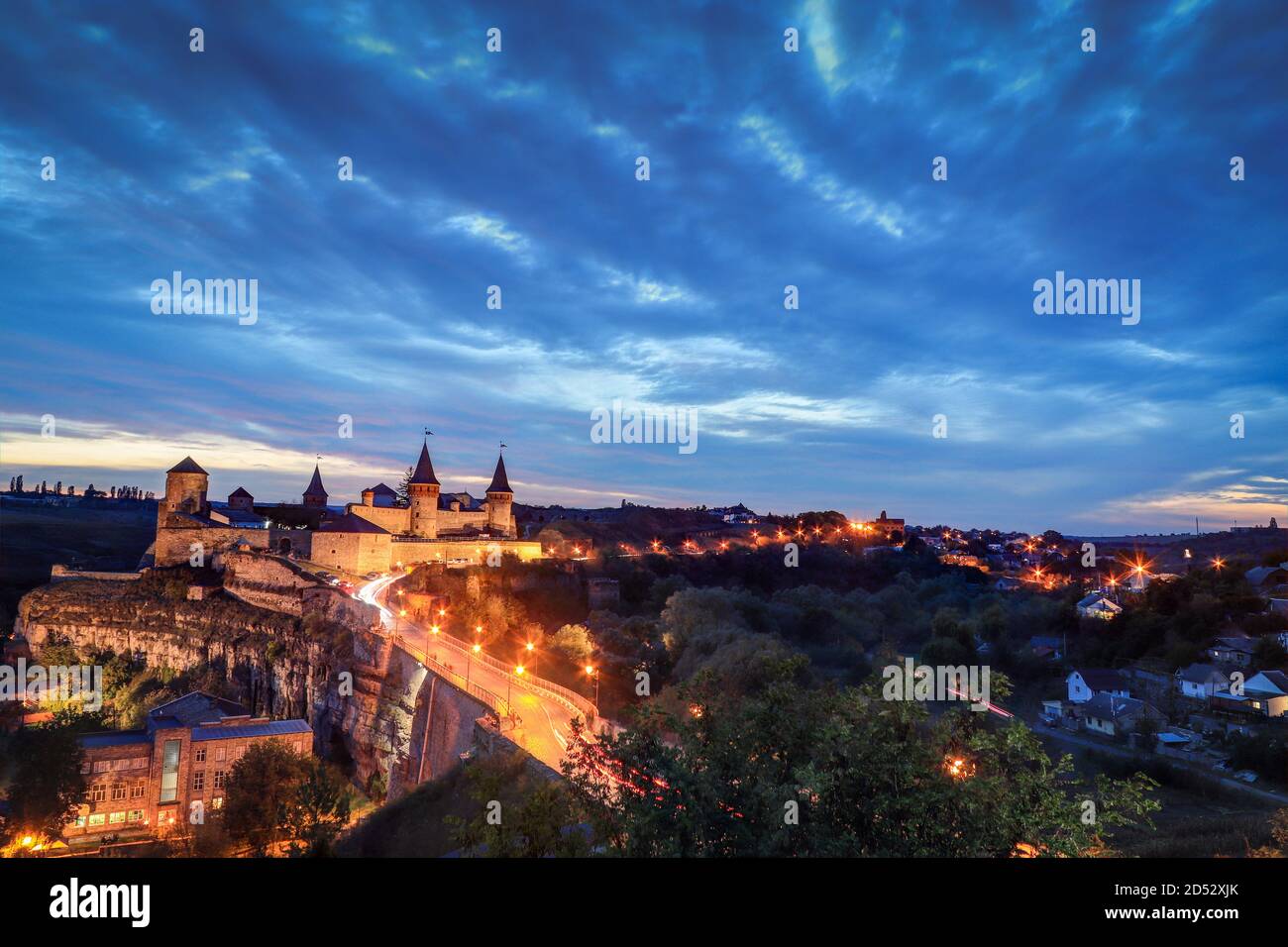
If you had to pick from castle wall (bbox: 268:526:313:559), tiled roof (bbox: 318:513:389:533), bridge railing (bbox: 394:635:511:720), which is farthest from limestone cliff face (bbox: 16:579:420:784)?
tiled roof (bbox: 318:513:389:533)

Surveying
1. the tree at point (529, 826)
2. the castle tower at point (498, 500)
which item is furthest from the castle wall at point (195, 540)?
the tree at point (529, 826)

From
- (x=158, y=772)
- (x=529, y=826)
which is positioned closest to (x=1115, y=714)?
(x=529, y=826)

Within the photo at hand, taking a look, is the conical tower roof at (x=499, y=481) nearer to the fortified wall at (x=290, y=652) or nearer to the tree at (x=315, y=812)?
the fortified wall at (x=290, y=652)

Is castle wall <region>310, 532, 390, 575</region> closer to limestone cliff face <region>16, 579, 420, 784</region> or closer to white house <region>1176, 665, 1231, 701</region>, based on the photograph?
limestone cliff face <region>16, 579, 420, 784</region>
